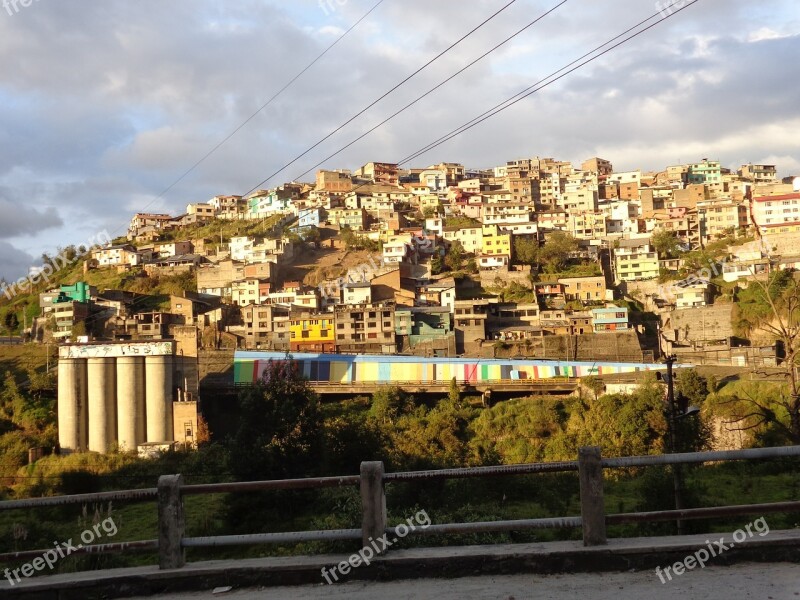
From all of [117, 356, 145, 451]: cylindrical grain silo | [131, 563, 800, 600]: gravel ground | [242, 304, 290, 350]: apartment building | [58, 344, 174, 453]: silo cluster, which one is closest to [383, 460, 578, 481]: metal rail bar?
[131, 563, 800, 600]: gravel ground

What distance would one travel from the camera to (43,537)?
17.9 metres

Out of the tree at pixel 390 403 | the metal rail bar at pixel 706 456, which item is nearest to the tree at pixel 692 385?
the tree at pixel 390 403

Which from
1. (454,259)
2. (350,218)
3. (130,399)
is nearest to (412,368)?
(130,399)

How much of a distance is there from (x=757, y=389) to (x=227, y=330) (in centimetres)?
3570

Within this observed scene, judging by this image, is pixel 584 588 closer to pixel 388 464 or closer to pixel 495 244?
pixel 388 464

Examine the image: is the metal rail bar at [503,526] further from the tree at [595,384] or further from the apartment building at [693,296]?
the apartment building at [693,296]

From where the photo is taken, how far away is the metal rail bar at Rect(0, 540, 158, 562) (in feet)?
17.3

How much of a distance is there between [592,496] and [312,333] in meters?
43.9

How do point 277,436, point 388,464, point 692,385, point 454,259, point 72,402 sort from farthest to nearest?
point 454,259
point 72,402
point 692,385
point 388,464
point 277,436

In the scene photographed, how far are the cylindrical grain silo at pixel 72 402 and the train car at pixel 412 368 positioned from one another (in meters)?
8.36

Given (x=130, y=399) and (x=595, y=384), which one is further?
(x=595, y=384)

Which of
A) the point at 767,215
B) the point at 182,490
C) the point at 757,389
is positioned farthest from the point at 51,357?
the point at 767,215

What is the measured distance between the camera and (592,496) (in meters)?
4.91

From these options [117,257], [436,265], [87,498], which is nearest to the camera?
[87,498]
